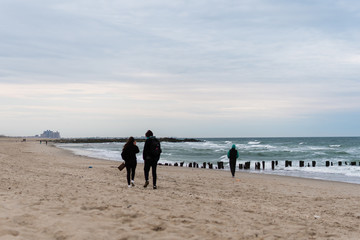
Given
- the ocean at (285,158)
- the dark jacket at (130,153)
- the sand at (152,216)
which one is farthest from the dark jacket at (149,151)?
the ocean at (285,158)

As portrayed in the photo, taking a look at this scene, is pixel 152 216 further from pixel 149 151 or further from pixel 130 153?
pixel 130 153

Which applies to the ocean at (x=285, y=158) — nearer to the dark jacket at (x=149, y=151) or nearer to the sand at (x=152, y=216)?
the dark jacket at (x=149, y=151)

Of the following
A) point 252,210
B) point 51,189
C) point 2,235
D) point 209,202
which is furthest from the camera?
point 51,189

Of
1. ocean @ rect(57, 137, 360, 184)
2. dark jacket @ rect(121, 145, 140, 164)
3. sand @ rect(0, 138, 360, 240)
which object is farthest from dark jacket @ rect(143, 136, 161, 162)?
ocean @ rect(57, 137, 360, 184)

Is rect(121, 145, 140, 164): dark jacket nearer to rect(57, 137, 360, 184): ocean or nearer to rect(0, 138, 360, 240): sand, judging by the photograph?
rect(0, 138, 360, 240): sand

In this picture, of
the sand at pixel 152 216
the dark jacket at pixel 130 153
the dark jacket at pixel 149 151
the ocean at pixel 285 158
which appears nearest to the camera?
the sand at pixel 152 216

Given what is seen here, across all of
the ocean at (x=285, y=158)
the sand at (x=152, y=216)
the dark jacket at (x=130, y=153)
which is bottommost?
the ocean at (x=285, y=158)

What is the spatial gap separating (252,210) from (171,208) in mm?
2021

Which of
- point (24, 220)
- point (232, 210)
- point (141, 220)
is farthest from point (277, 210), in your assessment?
point (24, 220)

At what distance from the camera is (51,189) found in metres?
9.10

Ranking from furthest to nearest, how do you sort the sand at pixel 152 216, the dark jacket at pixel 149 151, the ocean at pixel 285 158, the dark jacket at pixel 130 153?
the ocean at pixel 285 158 < the dark jacket at pixel 130 153 < the dark jacket at pixel 149 151 < the sand at pixel 152 216

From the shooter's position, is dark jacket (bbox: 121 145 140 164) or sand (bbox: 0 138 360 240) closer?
sand (bbox: 0 138 360 240)

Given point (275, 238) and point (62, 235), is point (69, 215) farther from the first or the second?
point (275, 238)

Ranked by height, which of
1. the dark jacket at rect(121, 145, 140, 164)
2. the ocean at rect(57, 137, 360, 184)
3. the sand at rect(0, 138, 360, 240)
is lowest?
the ocean at rect(57, 137, 360, 184)
